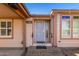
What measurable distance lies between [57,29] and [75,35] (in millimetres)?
1666

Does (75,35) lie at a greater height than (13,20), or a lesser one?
lesser

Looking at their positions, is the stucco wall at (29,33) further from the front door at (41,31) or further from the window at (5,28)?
the front door at (41,31)

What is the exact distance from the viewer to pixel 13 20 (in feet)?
56.3

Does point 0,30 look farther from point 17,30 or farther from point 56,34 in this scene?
point 56,34

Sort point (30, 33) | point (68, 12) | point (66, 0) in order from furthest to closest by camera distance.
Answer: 1. point (30, 33)
2. point (68, 12)
3. point (66, 0)

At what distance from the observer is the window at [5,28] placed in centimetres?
1727

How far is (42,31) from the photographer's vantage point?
1997 cm

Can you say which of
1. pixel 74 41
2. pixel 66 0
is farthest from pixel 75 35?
pixel 66 0

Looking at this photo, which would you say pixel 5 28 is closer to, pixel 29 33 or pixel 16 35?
pixel 16 35

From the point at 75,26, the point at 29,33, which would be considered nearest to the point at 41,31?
the point at 29,33

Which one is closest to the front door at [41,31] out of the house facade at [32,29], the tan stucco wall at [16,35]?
the house facade at [32,29]

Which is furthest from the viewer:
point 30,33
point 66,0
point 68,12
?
point 30,33

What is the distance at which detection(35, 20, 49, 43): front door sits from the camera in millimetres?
19406

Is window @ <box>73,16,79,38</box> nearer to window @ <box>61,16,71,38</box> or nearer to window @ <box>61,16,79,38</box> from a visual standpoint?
window @ <box>61,16,79,38</box>
